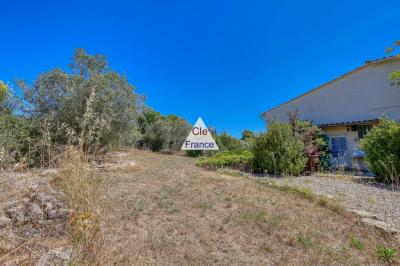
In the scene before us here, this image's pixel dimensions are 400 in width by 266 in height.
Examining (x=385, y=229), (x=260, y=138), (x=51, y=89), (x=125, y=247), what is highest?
(x=51, y=89)

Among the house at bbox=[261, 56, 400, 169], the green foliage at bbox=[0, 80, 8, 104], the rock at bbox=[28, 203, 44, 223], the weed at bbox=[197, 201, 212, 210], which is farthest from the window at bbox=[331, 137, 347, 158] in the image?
the green foliage at bbox=[0, 80, 8, 104]

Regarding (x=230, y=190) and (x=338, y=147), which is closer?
(x=230, y=190)

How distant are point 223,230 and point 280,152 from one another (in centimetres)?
621

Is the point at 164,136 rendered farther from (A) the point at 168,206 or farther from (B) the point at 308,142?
(A) the point at 168,206

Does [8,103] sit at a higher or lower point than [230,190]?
higher

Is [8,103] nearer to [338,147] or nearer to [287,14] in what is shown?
[287,14]

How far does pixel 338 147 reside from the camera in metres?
13.4

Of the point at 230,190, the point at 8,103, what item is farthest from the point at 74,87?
the point at 230,190

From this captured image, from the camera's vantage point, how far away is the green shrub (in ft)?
30.2

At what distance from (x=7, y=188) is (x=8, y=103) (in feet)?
30.2

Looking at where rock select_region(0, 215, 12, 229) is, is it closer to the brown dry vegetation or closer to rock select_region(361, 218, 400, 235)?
the brown dry vegetation

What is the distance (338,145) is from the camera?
13.4 m

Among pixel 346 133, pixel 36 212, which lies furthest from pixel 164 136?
pixel 36 212

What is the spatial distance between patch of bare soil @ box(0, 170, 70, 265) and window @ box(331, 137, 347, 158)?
551 inches
